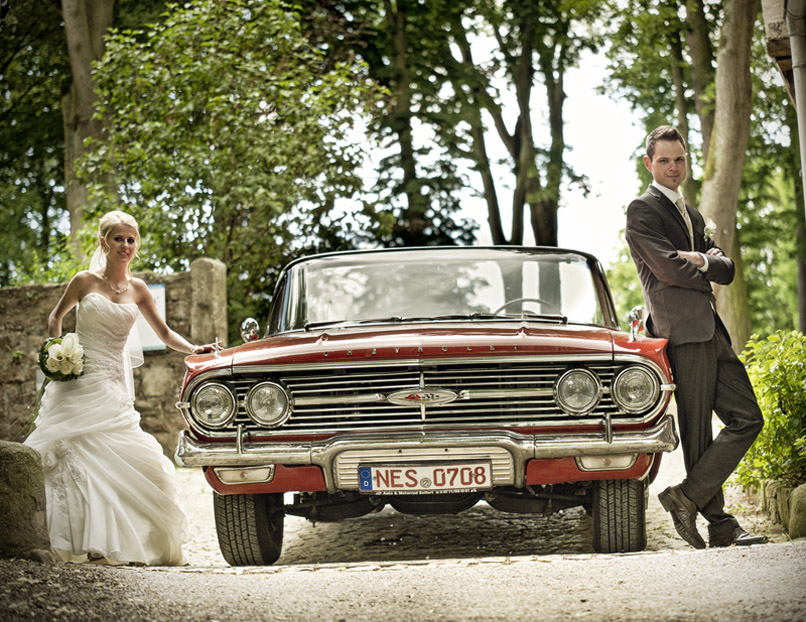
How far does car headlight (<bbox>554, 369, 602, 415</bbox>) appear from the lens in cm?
483

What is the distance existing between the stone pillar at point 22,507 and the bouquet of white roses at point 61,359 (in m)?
1.03

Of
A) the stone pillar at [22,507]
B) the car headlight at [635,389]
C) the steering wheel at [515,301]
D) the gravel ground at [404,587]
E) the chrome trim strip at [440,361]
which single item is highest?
the steering wheel at [515,301]

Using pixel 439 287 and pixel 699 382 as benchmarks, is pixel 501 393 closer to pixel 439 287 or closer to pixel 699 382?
pixel 699 382

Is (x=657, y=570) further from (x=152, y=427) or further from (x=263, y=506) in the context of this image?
(x=152, y=427)

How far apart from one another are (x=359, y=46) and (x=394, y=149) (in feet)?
8.31

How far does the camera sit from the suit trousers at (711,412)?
5281 millimetres

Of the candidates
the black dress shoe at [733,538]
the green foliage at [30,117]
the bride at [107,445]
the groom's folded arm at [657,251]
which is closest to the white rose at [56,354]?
the bride at [107,445]

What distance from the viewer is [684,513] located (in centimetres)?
536

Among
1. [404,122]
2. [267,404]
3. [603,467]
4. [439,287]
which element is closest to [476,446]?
[603,467]

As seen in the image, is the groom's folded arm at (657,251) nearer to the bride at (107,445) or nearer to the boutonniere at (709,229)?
the boutonniere at (709,229)

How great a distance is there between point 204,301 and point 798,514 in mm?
7465

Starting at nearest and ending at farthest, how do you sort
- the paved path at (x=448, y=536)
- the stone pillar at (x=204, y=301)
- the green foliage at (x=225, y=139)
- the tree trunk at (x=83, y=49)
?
the paved path at (x=448, y=536) < the stone pillar at (x=204, y=301) < the green foliage at (x=225, y=139) < the tree trunk at (x=83, y=49)

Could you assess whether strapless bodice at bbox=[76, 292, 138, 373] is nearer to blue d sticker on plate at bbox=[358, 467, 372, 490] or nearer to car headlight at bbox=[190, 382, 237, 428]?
car headlight at bbox=[190, 382, 237, 428]

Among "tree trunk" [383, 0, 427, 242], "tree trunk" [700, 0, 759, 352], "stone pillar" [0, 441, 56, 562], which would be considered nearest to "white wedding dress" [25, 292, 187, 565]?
"stone pillar" [0, 441, 56, 562]
